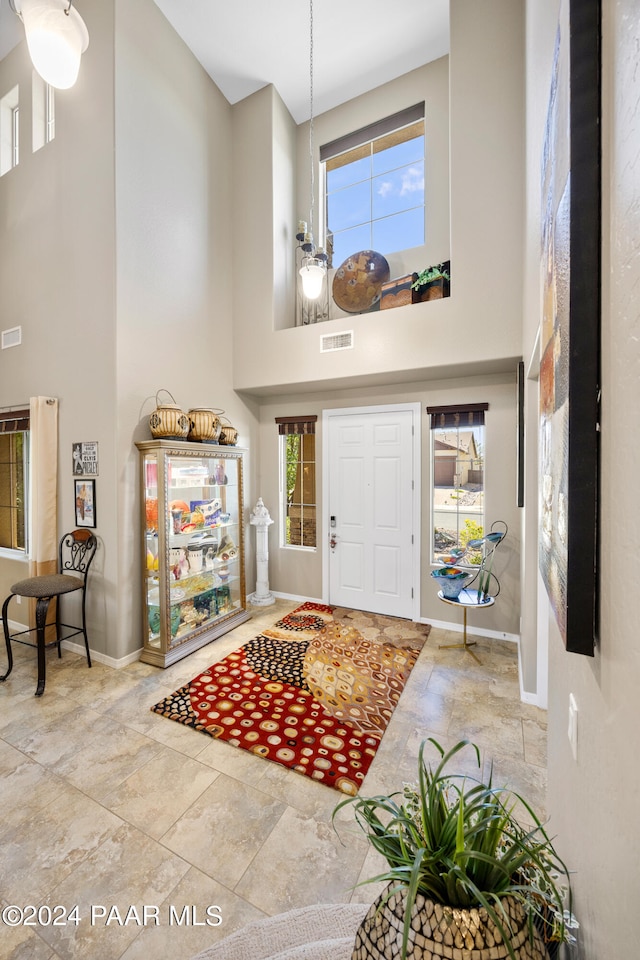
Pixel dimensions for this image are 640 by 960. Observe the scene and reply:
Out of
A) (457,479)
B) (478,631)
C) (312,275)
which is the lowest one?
(478,631)

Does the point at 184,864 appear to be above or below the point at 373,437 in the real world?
→ below

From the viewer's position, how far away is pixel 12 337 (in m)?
3.98

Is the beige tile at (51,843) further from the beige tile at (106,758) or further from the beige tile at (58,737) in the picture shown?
the beige tile at (58,737)

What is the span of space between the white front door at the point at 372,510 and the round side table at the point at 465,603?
66 centimetres

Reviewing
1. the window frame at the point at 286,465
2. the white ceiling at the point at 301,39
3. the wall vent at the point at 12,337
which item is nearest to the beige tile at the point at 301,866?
the window frame at the point at 286,465

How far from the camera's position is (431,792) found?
0.75 m

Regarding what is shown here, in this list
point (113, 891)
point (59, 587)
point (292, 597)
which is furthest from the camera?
point (292, 597)

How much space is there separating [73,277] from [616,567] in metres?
4.39

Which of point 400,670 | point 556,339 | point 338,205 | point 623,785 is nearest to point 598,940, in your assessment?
point 623,785

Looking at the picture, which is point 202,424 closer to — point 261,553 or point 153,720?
point 261,553

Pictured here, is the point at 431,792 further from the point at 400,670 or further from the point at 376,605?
the point at 376,605

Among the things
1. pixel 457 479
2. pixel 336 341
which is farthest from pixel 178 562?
pixel 457 479

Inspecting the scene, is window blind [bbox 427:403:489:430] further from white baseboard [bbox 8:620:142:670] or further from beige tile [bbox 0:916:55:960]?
beige tile [bbox 0:916:55:960]

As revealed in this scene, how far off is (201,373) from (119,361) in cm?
98
